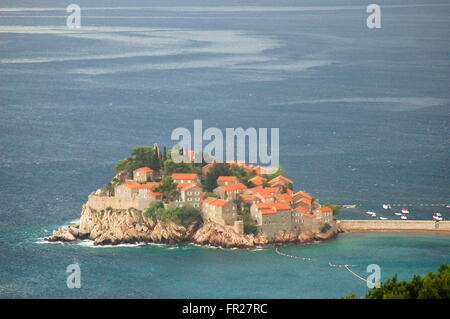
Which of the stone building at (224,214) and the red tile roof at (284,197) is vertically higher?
the red tile roof at (284,197)

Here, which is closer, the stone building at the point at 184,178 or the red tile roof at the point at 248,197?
the red tile roof at the point at 248,197

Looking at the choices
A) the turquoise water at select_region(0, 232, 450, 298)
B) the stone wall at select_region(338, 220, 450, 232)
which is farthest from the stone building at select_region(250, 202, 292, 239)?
the stone wall at select_region(338, 220, 450, 232)

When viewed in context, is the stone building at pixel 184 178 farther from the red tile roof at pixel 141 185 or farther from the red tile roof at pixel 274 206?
the red tile roof at pixel 274 206

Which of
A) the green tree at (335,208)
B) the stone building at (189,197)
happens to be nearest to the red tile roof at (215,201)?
the stone building at (189,197)

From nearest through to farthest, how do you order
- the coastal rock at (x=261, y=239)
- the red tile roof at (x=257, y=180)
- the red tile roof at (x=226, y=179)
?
the coastal rock at (x=261, y=239)
the red tile roof at (x=226, y=179)
the red tile roof at (x=257, y=180)

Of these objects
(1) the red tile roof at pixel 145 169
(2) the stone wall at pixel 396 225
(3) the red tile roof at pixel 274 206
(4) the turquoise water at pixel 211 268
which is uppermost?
(1) the red tile roof at pixel 145 169

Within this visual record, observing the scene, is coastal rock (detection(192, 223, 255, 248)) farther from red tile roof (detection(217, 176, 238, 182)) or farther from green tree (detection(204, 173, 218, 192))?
red tile roof (detection(217, 176, 238, 182))

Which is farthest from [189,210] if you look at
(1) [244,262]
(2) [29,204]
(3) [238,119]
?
(3) [238,119]
